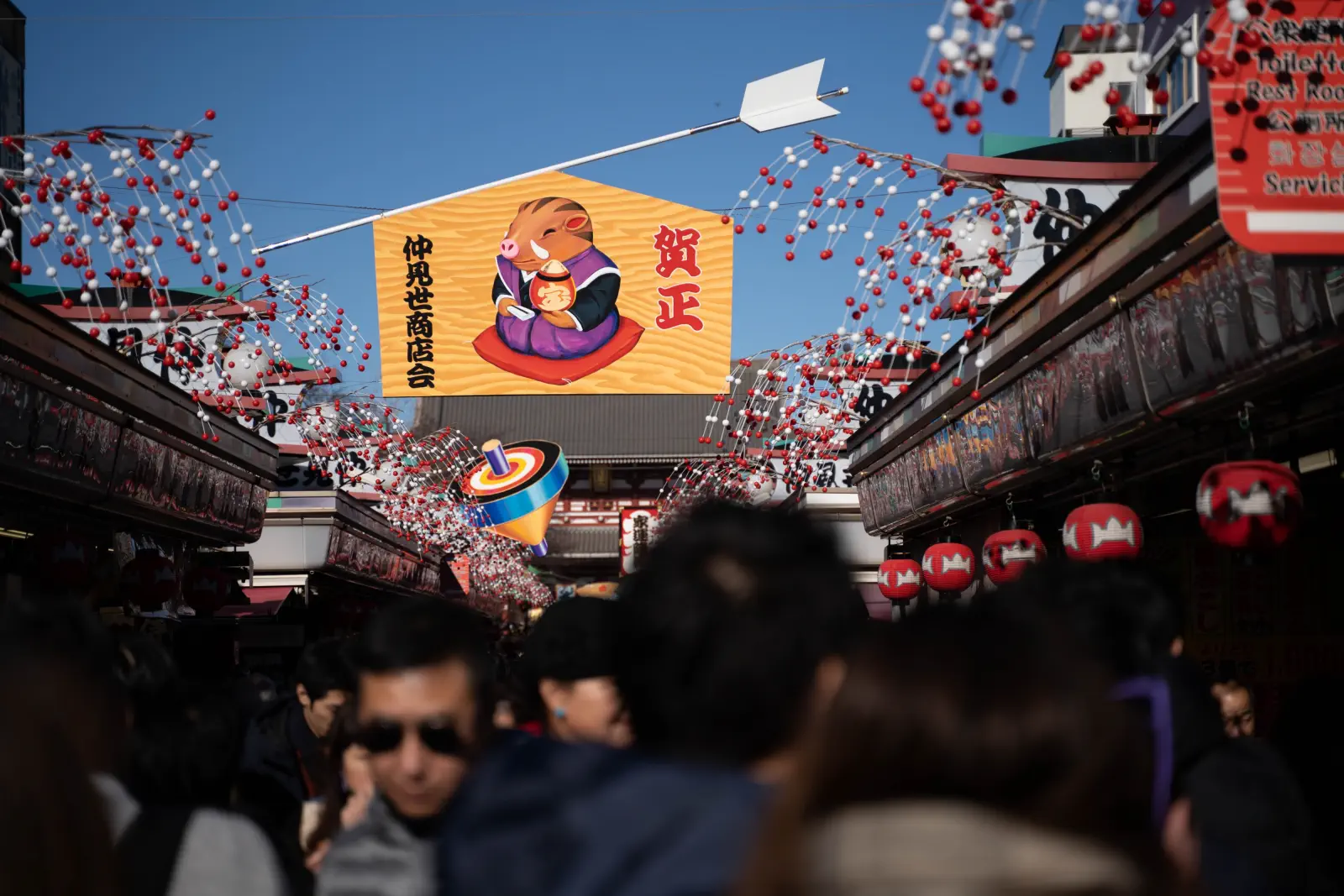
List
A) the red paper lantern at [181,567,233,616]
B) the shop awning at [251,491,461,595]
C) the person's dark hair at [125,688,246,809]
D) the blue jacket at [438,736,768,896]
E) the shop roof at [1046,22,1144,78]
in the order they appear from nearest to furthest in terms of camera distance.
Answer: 1. the blue jacket at [438,736,768,896]
2. the person's dark hair at [125,688,246,809]
3. the shop roof at [1046,22,1144,78]
4. the red paper lantern at [181,567,233,616]
5. the shop awning at [251,491,461,595]

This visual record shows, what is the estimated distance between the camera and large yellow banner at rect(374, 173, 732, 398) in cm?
1159

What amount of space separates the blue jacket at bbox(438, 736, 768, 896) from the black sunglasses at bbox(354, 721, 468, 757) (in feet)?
3.30

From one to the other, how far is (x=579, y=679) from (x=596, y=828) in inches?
80.2

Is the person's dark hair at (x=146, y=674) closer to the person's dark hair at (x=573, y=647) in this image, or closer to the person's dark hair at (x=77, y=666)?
the person's dark hair at (x=77, y=666)

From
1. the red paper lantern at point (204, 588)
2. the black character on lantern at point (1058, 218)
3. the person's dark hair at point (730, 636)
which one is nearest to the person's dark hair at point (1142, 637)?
the person's dark hair at point (730, 636)

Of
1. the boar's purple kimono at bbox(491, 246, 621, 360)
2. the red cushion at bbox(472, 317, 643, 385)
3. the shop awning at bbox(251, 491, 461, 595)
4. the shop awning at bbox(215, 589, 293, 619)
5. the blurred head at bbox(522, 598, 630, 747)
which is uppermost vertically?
the boar's purple kimono at bbox(491, 246, 621, 360)

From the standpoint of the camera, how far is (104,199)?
23.8 ft

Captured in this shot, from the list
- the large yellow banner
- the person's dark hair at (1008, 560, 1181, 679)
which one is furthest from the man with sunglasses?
the large yellow banner

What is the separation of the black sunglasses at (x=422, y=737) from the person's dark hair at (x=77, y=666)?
1.66 ft

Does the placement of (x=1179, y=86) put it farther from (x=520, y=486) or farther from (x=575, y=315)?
(x=520, y=486)

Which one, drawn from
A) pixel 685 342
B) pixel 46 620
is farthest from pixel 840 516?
pixel 46 620

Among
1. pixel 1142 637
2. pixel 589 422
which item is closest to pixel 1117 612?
pixel 1142 637

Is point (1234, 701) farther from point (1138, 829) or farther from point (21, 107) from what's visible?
point (21, 107)

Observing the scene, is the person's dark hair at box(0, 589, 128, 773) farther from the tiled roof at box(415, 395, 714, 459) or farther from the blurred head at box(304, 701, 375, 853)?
the tiled roof at box(415, 395, 714, 459)
